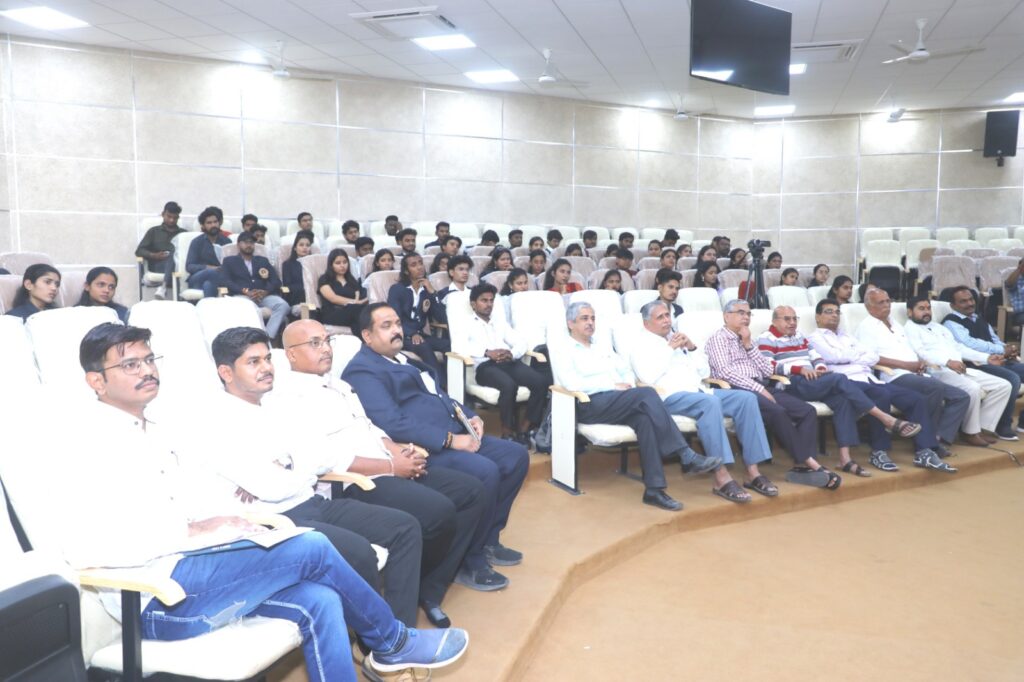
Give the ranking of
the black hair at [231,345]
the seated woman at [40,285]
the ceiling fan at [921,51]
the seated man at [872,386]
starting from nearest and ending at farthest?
the black hair at [231,345] → the seated woman at [40,285] → the seated man at [872,386] → the ceiling fan at [921,51]

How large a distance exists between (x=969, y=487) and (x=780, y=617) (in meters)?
2.39

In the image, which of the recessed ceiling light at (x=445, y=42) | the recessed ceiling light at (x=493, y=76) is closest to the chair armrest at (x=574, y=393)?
the recessed ceiling light at (x=445, y=42)

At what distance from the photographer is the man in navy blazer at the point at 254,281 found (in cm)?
655

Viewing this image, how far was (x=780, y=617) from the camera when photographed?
9.92ft

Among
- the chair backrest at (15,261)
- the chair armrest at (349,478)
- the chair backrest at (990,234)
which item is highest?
the chair backrest at (990,234)

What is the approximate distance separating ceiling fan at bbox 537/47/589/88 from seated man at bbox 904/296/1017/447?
5.13 metres

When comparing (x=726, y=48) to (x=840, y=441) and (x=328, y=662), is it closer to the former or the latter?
(x=840, y=441)

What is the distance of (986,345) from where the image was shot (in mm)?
5586

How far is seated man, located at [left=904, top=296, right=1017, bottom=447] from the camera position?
525 cm

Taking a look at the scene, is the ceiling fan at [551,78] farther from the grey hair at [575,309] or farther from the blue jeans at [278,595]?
the blue jeans at [278,595]

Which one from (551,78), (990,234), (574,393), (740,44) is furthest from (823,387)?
(990,234)

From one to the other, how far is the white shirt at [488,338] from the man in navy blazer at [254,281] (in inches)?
84.8

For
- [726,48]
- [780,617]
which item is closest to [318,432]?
[780,617]

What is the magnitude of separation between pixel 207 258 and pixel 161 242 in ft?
3.62
